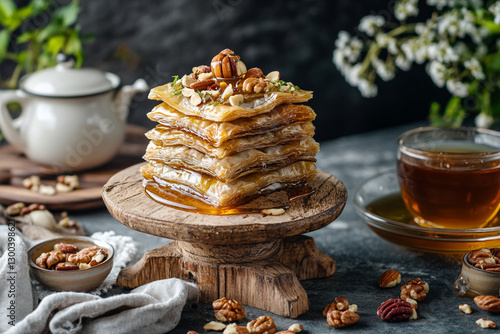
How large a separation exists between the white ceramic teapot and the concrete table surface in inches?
9.1

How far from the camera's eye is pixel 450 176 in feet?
5.20

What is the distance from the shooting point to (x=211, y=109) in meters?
1.36

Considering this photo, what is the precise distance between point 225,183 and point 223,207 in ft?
0.18

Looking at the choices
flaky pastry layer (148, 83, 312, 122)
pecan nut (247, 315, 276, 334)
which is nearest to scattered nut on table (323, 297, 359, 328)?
pecan nut (247, 315, 276, 334)

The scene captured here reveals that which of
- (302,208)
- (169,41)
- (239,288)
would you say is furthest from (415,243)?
(169,41)

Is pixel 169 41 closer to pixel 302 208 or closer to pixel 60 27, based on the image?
pixel 60 27

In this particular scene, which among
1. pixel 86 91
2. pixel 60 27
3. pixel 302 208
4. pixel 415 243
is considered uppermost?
pixel 60 27

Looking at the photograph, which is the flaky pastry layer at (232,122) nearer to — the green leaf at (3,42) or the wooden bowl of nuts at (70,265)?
the wooden bowl of nuts at (70,265)

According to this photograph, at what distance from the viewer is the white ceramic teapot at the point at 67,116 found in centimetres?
201

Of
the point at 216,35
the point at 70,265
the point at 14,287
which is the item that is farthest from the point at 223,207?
the point at 216,35

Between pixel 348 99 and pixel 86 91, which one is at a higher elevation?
pixel 86 91

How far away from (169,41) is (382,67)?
3.10 ft

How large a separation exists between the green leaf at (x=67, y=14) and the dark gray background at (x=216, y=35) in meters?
0.21

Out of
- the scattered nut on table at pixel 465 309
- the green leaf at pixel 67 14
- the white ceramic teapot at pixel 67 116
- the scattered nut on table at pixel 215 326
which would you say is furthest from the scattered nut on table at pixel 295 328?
the green leaf at pixel 67 14
